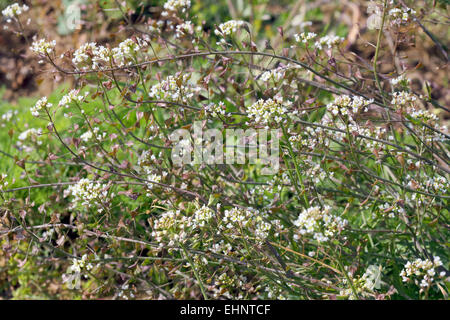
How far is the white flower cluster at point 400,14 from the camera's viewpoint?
67.6 inches

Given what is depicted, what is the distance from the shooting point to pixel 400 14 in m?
1.77

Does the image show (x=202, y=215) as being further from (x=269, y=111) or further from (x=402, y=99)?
(x=402, y=99)

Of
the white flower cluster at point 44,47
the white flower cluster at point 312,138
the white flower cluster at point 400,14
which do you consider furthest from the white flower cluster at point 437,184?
the white flower cluster at point 44,47

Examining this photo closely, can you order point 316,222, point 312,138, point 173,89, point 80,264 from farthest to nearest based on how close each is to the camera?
point 312,138
point 173,89
point 80,264
point 316,222

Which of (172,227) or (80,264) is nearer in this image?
(172,227)

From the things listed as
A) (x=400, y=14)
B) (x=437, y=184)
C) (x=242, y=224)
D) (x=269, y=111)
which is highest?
(x=400, y=14)

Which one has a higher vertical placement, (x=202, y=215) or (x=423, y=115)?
(x=423, y=115)

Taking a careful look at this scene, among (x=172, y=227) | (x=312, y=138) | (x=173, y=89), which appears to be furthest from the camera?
(x=312, y=138)

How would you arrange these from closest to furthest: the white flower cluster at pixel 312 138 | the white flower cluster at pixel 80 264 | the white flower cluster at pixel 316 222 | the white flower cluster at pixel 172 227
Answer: the white flower cluster at pixel 316 222, the white flower cluster at pixel 172 227, the white flower cluster at pixel 80 264, the white flower cluster at pixel 312 138

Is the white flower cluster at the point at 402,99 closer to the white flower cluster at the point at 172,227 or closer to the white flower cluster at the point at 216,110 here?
the white flower cluster at the point at 216,110

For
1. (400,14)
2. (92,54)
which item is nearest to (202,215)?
(92,54)

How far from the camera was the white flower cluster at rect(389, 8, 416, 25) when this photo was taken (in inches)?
67.6
